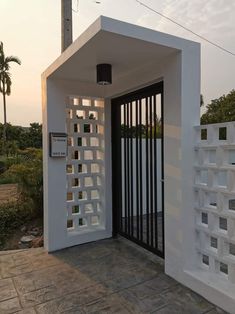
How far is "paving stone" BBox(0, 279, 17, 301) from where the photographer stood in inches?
107

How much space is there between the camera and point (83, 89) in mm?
4168

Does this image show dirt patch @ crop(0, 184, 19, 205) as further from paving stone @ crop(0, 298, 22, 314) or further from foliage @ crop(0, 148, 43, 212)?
paving stone @ crop(0, 298, 22, 314)

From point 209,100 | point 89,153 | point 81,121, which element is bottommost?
point 89,153

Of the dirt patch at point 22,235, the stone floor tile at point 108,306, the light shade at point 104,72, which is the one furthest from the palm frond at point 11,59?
the stone floor tile at point 108,306

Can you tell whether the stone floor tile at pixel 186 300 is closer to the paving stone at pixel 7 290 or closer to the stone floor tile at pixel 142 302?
the stone floor tile at pixel 142 302

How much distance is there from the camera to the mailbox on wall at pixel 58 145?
3869 millimetres

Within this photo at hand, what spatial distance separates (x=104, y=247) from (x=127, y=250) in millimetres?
376

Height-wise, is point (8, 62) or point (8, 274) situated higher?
point (8, 62)

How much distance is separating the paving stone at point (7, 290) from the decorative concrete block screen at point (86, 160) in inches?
53.8

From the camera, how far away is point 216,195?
2709 mm

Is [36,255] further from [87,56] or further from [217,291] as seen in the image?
[87,56]

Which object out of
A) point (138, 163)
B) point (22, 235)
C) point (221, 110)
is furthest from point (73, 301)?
point (221, 110)

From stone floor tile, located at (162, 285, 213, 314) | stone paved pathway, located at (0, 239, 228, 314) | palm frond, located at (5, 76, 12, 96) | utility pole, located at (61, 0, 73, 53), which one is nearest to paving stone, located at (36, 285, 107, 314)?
stone paved pathway, located at (0, 239, 228, 314)

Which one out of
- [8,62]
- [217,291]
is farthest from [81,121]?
[8,62]
